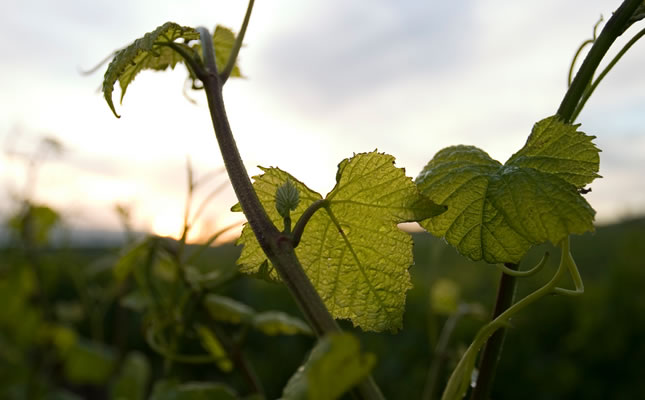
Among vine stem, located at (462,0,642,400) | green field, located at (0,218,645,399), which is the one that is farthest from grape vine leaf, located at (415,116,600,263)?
green field, located at (0,218,645,399)

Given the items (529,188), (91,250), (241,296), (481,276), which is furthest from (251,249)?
(91,250)

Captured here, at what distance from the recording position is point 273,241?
439mm

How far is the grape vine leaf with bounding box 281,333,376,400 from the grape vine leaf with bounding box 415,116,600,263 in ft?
0.72

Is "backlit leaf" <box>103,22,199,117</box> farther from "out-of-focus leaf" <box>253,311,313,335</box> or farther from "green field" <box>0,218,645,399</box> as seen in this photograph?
"green field" <box>0,218,645,399</box>

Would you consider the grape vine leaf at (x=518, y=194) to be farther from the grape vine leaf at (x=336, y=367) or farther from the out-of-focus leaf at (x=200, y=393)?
the out-of-focus leaf at (x=200, y=393)

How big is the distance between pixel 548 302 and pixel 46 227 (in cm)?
265

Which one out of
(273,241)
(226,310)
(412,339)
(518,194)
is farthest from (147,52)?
(412,339)

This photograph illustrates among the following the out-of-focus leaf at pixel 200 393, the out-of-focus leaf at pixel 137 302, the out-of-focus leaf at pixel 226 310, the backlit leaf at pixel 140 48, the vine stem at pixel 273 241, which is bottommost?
the out-of-focus leaf at pixel 200 393

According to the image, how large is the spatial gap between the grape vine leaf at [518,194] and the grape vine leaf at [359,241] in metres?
0.04

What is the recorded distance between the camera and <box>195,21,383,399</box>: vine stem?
1.37ft

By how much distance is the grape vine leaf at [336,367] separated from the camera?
310 millimetres

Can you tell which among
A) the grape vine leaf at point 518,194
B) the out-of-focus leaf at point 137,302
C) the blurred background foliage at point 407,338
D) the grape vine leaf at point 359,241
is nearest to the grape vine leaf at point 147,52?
the grape vine leaf at point 359,241

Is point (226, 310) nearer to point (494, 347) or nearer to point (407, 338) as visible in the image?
point (494, 347)

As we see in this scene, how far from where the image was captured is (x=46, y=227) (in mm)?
2611
